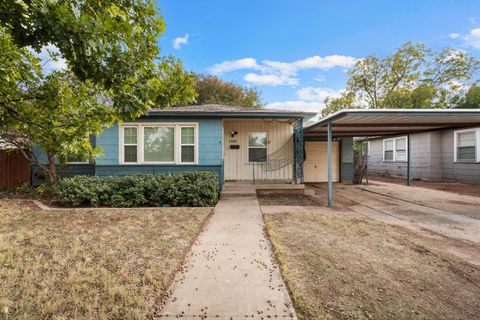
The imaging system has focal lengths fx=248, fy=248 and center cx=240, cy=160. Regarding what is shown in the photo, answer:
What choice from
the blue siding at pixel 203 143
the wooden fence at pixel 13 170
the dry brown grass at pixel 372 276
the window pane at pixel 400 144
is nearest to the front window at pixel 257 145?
the blue siding at pixel 203 143

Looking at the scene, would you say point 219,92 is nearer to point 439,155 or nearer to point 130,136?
point 130,136

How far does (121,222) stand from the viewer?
17.2 ft

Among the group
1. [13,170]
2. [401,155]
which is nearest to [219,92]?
[401,155]

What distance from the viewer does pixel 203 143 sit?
873 centimetres

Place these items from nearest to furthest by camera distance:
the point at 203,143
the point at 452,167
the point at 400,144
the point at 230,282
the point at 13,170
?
the point at 230,282 < the point at 203,143 < the point at 13,170 < the point at 452,167 < the point at 400,144

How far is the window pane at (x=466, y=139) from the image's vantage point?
1227 cm

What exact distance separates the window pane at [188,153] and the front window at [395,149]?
47.0ft

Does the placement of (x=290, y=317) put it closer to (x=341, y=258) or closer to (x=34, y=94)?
(x=341, y=258)

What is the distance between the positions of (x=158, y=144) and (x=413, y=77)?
2201cm

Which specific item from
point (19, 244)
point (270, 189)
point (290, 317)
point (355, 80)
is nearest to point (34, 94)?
point (19, 244)

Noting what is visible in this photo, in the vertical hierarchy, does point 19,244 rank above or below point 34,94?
below

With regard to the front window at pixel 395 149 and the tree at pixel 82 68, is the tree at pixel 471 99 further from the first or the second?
the tree at pixel 82 68

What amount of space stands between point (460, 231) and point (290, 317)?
15.7ft

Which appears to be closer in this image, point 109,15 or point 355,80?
point 109,15
